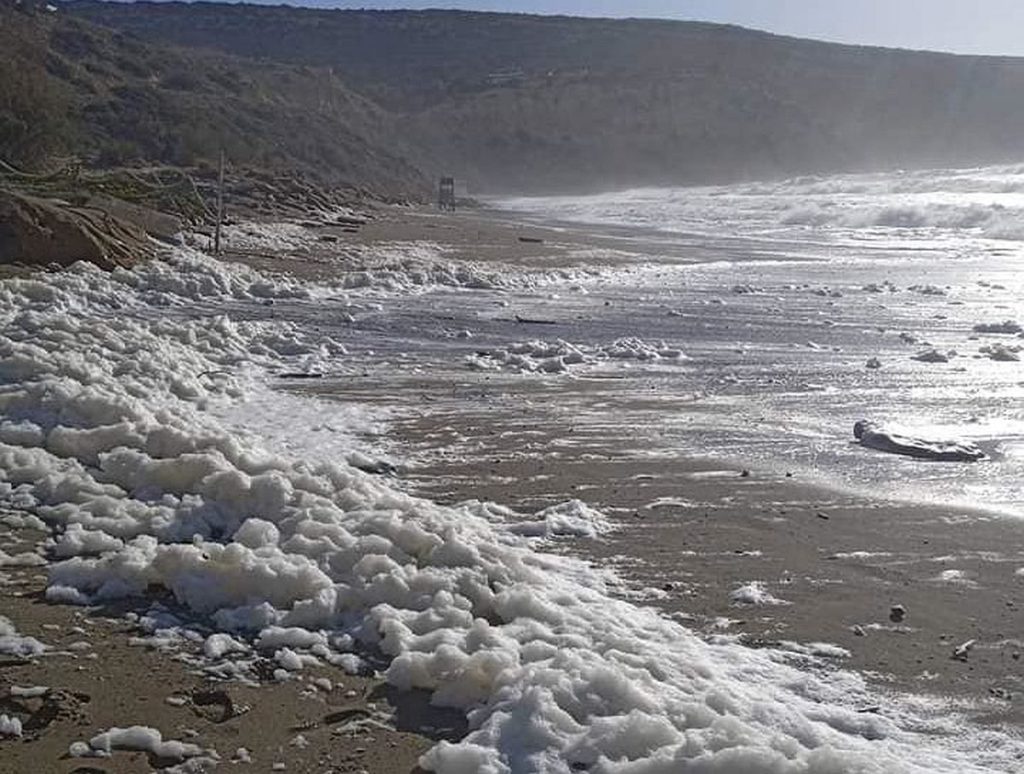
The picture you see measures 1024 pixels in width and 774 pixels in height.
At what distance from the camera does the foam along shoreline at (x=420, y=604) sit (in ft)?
11.8

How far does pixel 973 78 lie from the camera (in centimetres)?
10938

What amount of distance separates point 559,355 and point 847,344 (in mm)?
3288

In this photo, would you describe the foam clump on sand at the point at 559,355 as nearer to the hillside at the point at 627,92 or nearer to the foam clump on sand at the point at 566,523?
the foam clump on sand at the point at 566,523

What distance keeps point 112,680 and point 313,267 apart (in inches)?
535

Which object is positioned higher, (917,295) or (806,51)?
(806,51)

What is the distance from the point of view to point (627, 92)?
97375mm

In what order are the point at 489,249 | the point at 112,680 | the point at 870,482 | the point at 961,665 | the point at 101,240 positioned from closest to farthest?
the point at 112,680
the point at 961,665
the point at 870,482
the point at 101,240
the point at 489,249

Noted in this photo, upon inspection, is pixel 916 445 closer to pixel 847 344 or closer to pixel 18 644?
pixel 847 344

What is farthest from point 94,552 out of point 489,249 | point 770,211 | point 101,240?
point 770,211

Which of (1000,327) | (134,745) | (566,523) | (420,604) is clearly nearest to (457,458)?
(566,523)

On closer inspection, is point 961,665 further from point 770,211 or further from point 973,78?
point 973,78

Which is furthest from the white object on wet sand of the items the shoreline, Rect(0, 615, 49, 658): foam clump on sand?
Rect(0, 615, 49, 658): foam clump on sand

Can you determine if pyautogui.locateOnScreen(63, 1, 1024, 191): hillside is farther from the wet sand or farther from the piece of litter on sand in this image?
the piece of litter on sand

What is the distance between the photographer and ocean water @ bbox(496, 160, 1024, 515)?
301 inches
